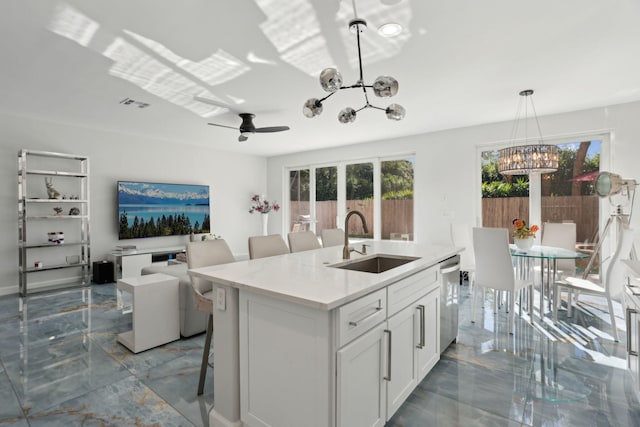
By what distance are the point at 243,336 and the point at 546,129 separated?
5158mm

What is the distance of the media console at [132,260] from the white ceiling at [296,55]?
7.03ft

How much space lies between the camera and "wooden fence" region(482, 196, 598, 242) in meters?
4.55

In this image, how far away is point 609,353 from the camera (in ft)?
8.84

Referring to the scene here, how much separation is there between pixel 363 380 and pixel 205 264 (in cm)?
139

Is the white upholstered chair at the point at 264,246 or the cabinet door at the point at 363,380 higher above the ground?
the white upholstered chair at the point at 264,246

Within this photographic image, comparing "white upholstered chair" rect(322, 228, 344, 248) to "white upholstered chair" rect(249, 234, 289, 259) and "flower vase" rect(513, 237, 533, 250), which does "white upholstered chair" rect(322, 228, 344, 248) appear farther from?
"flower vase" rect(513, 237, 533, 250)

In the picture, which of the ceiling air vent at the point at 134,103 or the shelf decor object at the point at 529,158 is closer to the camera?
the shelf decor object at the point at 529,158

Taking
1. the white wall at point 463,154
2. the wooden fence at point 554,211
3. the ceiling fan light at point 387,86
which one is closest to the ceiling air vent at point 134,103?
the white wall at point 463,154

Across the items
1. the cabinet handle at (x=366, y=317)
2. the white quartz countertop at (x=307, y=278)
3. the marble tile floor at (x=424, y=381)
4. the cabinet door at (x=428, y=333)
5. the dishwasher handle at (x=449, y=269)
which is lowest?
the marble tile floor at (x=424, y=381)

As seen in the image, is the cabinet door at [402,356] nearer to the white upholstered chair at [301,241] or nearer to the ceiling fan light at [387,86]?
the ceiling fan light at [387,86]

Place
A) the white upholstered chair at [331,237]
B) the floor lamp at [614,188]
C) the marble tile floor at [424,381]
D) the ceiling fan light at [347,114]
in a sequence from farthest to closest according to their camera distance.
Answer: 1. the floor lamp at [614,188]
2. the white upholstered chair at [331,237]
3. the ceiling fan light at [347,114]
4. the marble tile floor at [424,381]

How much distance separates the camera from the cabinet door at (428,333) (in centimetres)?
203

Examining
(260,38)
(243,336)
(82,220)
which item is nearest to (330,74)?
(260,38)

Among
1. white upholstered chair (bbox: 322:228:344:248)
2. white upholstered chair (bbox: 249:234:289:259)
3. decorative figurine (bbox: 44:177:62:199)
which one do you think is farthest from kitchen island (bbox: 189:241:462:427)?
decorative figurine (bbox: 44:177:62:199)
